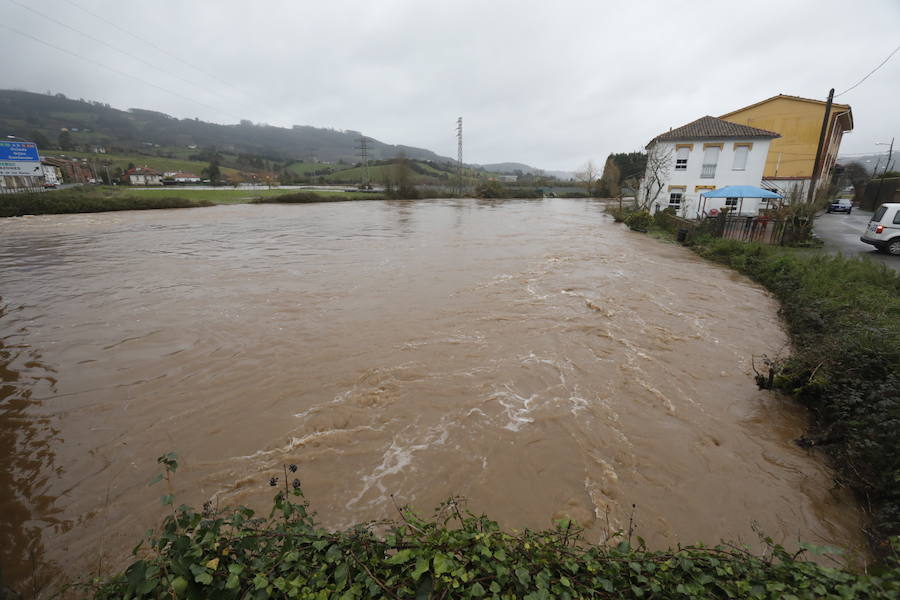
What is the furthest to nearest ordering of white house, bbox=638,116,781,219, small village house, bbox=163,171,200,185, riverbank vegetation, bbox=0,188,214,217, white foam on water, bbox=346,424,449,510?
small village house, bbox=163,171,200,185, riverbank vegetation, bbox=0,188,214,217, white house, bbox=638,116,781,219, white foam on water, bbox=346,424,449,510

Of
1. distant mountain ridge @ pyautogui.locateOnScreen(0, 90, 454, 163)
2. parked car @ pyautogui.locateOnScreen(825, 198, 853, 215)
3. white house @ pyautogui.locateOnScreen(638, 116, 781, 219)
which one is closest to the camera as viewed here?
white house @ pyautogui.locateOnScreen(638, 116, 781, 219)

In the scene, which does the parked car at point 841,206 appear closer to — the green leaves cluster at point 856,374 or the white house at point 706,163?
the white house at point 706,163

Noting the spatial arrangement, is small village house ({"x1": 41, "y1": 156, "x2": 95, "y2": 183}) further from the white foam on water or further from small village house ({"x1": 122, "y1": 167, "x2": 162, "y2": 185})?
the white foam on water

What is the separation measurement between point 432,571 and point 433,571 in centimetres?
2

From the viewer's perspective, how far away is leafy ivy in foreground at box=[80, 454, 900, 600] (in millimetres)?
2010

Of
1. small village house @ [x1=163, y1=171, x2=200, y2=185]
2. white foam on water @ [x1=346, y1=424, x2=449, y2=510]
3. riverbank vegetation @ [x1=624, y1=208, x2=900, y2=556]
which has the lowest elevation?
white foam on water @ [x1=346, y1=424, x2=449, y2=510]

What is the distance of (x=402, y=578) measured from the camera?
2.13 m

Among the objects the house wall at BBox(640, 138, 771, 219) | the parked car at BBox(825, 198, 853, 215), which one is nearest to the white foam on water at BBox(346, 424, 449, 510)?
the house wall at BBox(640, 138, 771, 219)

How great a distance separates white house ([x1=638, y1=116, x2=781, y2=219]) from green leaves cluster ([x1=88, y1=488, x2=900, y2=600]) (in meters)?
28.4

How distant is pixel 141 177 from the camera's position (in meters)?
74.2

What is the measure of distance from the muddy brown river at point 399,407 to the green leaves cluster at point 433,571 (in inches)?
71.7

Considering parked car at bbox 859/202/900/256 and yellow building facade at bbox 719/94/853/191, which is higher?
yellow building facade at bbox 719/94/853/191

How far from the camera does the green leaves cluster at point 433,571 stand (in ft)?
6.59

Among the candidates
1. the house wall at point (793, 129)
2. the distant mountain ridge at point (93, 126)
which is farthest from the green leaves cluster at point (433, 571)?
the distant mountain ridge at point (93, 126)
